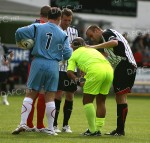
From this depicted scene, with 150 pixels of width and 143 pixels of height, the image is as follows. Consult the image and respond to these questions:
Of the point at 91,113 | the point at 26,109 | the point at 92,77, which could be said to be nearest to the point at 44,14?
the point at 92,77

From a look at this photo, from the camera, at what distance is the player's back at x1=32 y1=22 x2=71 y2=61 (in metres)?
11.6

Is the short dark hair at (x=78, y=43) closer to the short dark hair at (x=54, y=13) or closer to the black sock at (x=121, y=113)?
the short dark hair at (x=54, y=13)

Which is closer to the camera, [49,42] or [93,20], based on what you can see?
[49,42]

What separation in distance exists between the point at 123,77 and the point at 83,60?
810 millimetres

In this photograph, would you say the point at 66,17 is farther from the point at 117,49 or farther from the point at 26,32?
the point at 26,32

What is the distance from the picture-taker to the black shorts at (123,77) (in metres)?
12.3

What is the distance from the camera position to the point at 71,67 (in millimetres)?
12062

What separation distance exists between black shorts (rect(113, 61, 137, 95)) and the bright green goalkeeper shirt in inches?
14.2

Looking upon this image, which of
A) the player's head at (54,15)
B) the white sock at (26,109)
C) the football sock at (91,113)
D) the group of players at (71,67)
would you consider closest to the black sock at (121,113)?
the group of players at (71,67)

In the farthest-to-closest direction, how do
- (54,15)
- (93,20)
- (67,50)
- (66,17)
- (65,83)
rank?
(93,20), (65,83), (66,17), (67,50), (54,15)

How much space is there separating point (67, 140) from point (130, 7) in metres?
23.4

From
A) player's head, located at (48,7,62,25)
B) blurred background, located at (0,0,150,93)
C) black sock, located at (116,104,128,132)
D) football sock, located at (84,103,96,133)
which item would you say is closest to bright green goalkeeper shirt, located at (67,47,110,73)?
football sock, located at (84,103,96,133)

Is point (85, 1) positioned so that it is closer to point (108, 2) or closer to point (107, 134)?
point (108, 2)

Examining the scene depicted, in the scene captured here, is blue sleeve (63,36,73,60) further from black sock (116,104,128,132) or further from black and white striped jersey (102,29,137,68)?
black sock (116,104,128,132)
